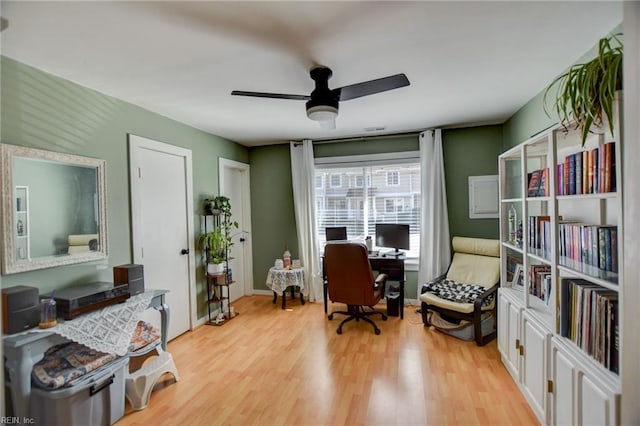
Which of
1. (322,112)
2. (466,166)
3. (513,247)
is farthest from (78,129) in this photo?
(466,166)

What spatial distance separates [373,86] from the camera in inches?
77.4

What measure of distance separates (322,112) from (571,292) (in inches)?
72.4

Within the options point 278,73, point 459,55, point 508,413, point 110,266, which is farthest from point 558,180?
point 110,266

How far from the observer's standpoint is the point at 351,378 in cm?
244

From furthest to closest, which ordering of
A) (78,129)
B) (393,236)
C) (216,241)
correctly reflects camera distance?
(393,236), (216,241), (78,129)

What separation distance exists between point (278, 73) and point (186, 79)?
727 mm

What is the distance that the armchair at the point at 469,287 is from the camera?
9.85 ft

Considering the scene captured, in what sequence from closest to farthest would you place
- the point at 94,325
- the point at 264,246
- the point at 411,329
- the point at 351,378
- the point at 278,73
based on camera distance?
the point at 94,325 < the point at 278,73 < the point at 351,378 < the point at 411,329 < the point at 264,246

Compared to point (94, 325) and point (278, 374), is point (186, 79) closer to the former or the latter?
point (94, 325)

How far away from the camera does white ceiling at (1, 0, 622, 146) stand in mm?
1577

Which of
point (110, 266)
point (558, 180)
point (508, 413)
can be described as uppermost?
point (558, 180)

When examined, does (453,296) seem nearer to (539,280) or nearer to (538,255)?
(539,280)

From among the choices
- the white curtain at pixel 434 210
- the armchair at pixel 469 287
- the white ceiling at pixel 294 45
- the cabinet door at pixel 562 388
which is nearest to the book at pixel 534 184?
the white ceiling at pixel 294 45

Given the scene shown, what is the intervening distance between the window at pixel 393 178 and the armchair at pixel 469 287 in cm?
109
